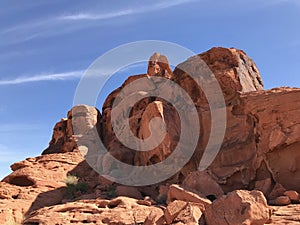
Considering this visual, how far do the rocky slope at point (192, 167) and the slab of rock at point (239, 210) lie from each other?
3 cm

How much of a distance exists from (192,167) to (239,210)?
12.1 metres

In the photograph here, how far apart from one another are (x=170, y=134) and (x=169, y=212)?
1198 cm

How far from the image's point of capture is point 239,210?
1048 centimetres

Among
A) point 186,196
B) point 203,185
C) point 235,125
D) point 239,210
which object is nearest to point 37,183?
point 203,185

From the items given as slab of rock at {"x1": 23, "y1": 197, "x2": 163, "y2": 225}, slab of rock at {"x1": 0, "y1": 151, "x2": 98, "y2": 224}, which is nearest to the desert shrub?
slab of rock at {"x1": 0, "y1": 151, "x2": 98, "y2": 224}

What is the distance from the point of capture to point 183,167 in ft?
74.2

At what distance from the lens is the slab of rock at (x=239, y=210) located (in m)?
10.3

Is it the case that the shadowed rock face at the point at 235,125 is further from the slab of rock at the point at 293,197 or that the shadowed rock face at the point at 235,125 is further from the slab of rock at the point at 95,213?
the slab of rock at the point at 95,213

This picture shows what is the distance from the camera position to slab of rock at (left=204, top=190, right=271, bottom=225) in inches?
405

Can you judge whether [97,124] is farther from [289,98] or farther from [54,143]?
[289,98]

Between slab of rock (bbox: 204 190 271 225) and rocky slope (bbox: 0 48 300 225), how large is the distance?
3 centimetres

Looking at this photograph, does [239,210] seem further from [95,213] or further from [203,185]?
[95,213]

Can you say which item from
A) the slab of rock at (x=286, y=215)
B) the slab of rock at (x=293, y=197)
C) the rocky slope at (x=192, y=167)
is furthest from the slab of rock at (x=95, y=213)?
the slab of rock at (x=293, y=197)

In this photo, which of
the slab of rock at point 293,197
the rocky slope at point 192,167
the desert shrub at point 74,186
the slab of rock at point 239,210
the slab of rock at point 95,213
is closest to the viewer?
the slab of rock at point 239,210
